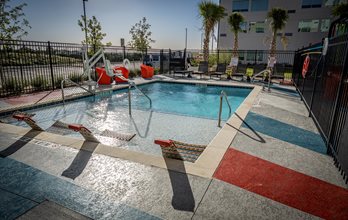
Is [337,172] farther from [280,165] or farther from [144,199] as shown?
[144,199]

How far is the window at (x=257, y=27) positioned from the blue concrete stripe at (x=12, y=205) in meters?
31.2

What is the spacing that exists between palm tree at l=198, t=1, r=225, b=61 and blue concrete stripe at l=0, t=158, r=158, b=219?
17819 mm

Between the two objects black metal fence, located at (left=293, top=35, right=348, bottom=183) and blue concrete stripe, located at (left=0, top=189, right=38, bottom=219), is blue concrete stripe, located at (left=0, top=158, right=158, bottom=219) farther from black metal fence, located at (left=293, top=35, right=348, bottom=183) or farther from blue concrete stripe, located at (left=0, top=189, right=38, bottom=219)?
black metal fence, located at (left=293, top=35, right=348, bottom=183)

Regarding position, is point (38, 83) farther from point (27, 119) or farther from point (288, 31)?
point (288, 31)

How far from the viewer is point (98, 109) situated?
788cm

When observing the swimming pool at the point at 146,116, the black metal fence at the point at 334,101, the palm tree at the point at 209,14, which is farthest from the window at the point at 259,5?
the black metal fence at the point at 334,101

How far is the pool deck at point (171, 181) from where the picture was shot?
2.32m

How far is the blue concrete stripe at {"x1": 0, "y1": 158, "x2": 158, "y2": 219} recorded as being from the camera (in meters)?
2.30

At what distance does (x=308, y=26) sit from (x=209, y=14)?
54.1 feet

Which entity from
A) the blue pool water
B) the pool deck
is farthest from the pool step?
the blue pool water

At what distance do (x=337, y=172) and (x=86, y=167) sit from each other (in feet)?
12.4

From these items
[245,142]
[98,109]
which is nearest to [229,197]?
[245,142]

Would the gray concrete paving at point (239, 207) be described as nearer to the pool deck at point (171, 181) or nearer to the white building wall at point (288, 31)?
the pool deck at point (171, 181)

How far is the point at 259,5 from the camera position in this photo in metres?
27.7
